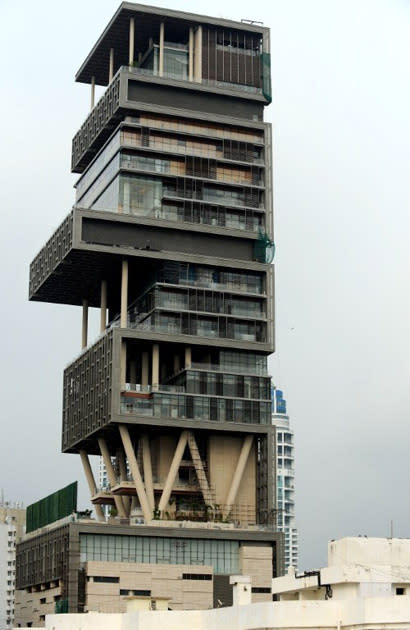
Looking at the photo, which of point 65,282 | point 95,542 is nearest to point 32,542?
point 95,542

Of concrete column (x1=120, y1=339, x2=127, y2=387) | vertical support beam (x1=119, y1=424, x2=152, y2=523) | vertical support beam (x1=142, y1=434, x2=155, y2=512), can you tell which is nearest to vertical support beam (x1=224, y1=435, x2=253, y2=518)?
vertical support beam (x1=142, y1=434, x2=155, y2=512)

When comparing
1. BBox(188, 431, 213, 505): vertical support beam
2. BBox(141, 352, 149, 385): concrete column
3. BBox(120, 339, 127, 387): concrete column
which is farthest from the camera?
BBox(141, 352, 149, 385): concrete column

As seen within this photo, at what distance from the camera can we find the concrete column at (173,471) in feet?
531

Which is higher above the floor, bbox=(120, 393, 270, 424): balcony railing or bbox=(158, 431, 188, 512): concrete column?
bbox=(120, 393, 270, 424): balcony railing

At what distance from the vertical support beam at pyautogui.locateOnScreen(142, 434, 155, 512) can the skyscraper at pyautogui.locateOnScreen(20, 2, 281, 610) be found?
0.66ft

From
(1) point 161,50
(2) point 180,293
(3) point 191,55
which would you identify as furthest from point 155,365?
(3) point 191,55

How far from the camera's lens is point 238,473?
164875mm

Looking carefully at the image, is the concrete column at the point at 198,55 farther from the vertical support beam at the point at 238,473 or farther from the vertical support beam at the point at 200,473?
the vertical support beam at the point at 200,473

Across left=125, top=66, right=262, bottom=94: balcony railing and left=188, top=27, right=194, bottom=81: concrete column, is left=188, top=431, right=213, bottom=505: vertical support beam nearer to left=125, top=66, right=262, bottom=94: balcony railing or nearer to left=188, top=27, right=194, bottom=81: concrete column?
left=125, top=66, right=262, bottom=94: balcony railing

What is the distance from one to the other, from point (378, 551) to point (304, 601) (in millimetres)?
7385

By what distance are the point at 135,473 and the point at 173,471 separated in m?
4.66

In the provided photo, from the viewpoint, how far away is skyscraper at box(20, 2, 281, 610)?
162 m

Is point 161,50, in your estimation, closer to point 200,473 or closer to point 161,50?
point 161,50

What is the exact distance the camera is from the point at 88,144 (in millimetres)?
183875
